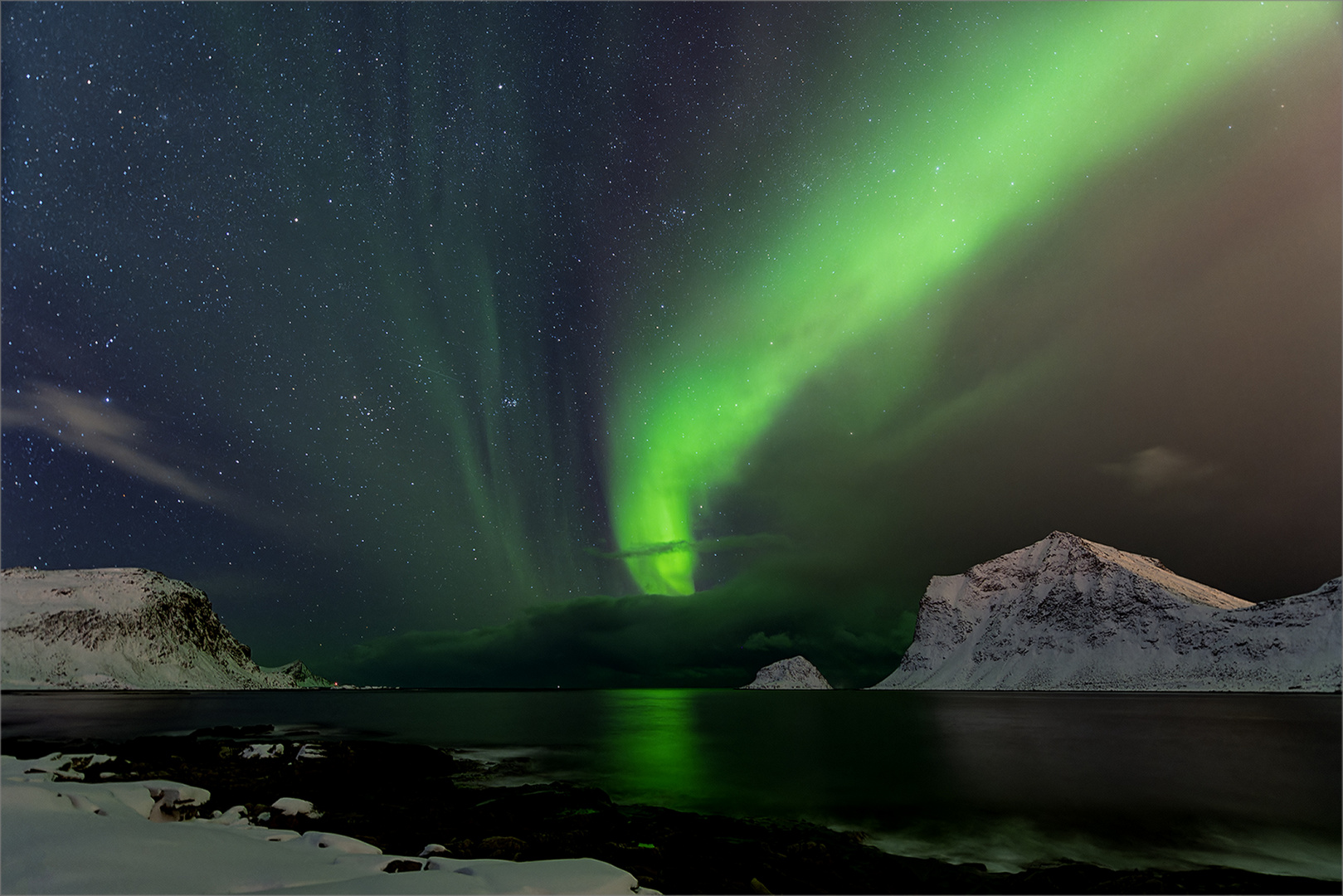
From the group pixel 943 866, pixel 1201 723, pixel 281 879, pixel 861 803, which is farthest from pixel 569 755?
pixel 1201 723

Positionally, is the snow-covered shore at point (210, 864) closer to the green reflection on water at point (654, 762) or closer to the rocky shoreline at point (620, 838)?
the rocky shoreline at point (620, 838)

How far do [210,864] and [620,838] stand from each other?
1039 centimetres

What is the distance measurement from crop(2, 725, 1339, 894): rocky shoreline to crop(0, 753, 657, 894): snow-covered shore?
1.49 m

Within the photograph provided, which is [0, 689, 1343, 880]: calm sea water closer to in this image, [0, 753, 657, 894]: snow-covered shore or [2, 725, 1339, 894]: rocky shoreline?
[2, 725, 1339, 894]: rocky shoreline

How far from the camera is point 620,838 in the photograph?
723 inches

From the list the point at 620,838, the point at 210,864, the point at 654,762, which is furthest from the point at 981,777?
the point at 210,864

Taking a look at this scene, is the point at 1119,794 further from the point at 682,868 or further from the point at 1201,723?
the point at 1201,723

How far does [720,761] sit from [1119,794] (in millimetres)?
22251

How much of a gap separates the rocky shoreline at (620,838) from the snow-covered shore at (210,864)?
4.88 ft

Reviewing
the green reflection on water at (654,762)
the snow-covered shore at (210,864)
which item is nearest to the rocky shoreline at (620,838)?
the snow-covered shore at (210,864)

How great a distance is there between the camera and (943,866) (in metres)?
18.1

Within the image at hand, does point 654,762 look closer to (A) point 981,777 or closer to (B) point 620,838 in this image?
(A) point 981,777

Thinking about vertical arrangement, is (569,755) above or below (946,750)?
above

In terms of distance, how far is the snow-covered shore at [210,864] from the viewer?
414 inches
